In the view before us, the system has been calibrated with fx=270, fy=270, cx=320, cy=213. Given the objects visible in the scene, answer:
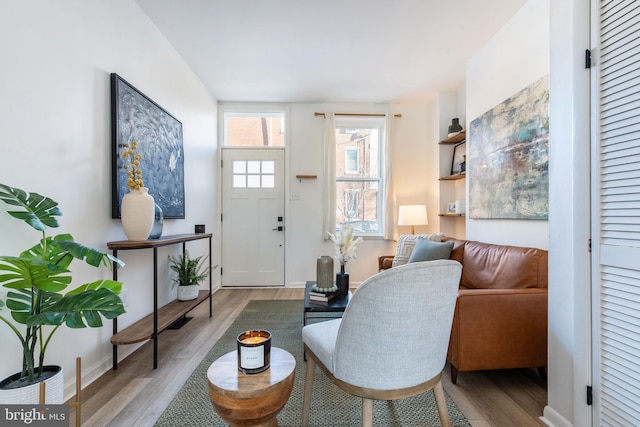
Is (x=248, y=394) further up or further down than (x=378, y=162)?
further down

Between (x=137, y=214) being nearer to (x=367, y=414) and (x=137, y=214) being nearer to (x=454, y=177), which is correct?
(x=367, y=414)

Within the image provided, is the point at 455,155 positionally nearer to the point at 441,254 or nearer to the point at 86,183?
the point at 441,254

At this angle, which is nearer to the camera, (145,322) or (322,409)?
(322,409)

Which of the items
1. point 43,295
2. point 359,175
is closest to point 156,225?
point 43,295

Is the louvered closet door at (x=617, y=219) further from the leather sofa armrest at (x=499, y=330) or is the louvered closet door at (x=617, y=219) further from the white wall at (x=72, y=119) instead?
the white wall at (x=72, y=119)

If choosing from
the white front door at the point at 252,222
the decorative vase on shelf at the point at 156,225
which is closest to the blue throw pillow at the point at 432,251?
the white front door at the point at 252,222

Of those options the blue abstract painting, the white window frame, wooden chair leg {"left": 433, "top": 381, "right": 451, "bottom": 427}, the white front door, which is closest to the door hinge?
the blue abstract painting

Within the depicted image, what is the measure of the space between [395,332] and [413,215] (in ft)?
9.23

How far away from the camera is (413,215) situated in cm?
362

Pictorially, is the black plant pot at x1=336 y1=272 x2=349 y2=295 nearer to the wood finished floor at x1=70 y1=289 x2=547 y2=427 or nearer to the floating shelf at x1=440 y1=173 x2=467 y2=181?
the wood finished floor at x1=70 y1=289 x2=547 y2=427

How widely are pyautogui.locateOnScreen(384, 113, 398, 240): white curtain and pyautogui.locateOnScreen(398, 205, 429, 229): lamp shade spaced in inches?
8.6

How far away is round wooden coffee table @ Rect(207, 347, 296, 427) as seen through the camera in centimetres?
97

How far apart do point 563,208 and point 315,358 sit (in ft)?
4.57

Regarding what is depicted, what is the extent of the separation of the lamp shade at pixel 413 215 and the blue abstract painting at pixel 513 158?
735 mm
